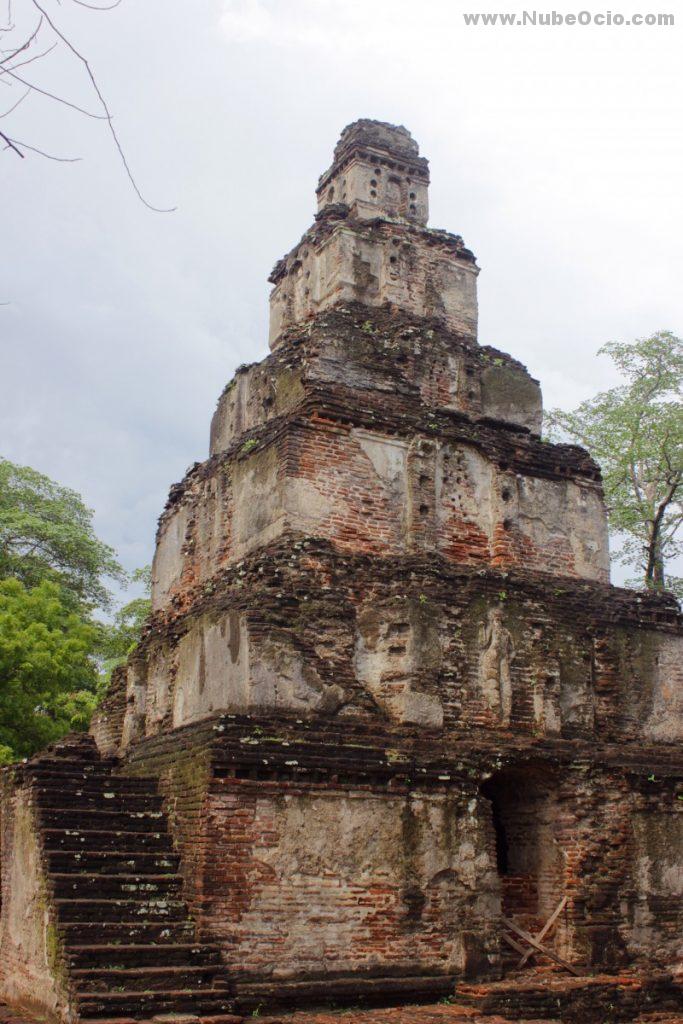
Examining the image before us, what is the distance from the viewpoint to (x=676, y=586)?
24.1 meters

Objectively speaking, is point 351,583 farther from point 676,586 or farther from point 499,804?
point 676,586

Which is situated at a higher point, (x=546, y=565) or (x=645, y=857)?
(x=546, y=565)

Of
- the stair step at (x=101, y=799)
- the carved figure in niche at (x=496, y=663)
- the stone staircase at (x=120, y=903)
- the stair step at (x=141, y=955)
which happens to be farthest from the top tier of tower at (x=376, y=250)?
the stair step at (x=141, y=955)

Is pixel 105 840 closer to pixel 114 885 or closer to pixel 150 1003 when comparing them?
pixel 114 885

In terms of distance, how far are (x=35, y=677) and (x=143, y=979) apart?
36.0 feet

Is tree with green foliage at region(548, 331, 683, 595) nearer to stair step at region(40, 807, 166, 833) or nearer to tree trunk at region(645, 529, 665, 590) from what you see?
tree trunk at region(645, 529, 665, 590)

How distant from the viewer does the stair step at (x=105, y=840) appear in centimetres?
1061

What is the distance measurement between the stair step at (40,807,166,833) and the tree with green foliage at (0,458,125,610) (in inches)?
658

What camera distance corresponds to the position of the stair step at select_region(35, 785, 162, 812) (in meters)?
11.2

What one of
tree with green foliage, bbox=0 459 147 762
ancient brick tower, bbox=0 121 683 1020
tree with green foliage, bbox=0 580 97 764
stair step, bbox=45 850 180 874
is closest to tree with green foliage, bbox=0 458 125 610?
tree with green foliage, bbox=0 459 147 762

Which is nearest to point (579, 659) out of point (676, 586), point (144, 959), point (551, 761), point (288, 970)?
point (551, 761)

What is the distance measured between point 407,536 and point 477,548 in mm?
1156

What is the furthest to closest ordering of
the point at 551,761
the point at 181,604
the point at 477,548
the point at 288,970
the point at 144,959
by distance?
the point at 181,604 → the point at 477,548 → the point at 551,761 → the point at 288,970 → the point at 144,959

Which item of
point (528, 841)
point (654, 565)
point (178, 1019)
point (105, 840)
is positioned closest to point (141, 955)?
point (178, 1019)
